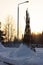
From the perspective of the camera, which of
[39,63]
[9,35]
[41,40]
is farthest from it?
[41,40]

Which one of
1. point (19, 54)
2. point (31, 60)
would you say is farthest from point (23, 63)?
point (19, 54)

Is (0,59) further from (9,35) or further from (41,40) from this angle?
(41,40)

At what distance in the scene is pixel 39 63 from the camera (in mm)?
9078

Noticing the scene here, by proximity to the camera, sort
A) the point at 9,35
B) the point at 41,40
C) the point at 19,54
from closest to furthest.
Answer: the point at 19,54 < the point at 9,35 < the point at 41,40

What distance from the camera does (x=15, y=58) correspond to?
10.1m

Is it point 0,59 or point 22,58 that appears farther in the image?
point 0,59

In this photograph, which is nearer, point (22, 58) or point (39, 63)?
point (39, 63)

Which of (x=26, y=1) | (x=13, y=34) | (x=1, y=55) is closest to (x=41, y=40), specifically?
(x=13, y=34)

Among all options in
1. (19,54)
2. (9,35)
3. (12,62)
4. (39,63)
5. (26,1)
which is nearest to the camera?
(39,63)

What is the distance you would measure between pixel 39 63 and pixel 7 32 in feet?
230

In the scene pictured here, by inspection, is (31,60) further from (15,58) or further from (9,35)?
(9,35)

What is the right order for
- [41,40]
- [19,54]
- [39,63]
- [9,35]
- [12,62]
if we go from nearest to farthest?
[39,63] → [12,62] → [19,54] → [9,35] → [41,40]

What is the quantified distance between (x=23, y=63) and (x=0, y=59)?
190 centimetres

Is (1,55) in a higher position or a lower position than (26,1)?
lower
